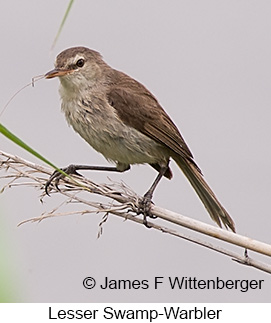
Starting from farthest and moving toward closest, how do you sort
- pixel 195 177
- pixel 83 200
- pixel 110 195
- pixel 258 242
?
pixel 195 177 < pixel 110 195 < pixel 83 200 < pixel 258 242

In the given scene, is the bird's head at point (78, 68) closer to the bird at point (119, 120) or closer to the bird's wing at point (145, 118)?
the bird at point (119, 120)

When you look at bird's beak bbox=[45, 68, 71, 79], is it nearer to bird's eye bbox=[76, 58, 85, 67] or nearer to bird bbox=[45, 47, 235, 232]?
bird bbox=[45, 47, 235, 232]

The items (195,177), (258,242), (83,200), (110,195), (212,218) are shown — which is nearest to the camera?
(258,242)

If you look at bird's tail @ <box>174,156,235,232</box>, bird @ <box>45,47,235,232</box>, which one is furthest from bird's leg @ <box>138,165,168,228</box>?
bird's tail @ <box>174,156,235,232</box>

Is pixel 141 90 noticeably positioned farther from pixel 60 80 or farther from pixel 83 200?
pixel 83 200

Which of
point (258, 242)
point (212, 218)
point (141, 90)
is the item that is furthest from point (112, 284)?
point (258, 242)

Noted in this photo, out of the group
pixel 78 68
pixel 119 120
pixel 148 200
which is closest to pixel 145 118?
pixel 119 120

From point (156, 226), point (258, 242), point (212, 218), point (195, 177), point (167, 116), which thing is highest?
point (167, 116)
